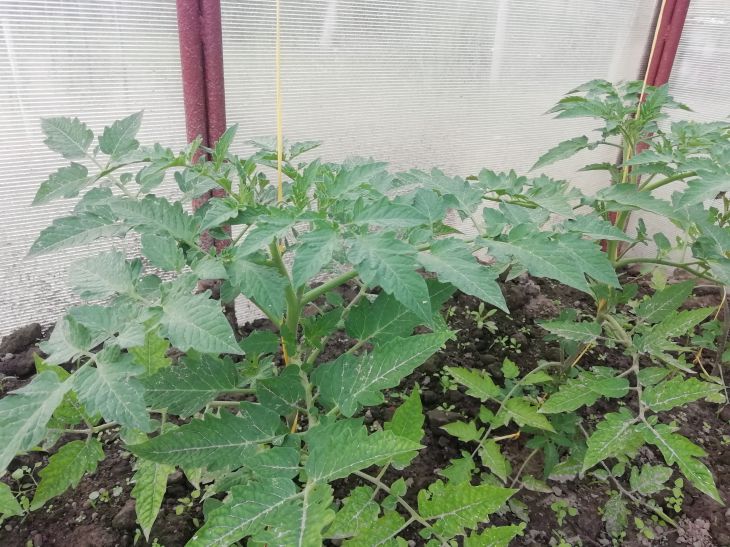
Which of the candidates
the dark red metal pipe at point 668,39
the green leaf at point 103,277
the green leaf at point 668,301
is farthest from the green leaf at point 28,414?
the dark red metal pipe at point 668,39

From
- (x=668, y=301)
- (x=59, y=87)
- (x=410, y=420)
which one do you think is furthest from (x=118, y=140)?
(x=668, y=301)

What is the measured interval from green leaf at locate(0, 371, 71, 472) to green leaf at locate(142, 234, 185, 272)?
8.0 inches

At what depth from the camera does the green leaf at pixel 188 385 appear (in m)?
0.87

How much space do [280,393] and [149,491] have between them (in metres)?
0.28

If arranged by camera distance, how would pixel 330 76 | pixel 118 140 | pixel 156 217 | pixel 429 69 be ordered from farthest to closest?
pixel 429 69 → pixel 330 76 → pixel 118 140 → pixel 156 217

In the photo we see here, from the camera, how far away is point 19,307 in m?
1.53

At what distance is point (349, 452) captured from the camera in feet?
2.25

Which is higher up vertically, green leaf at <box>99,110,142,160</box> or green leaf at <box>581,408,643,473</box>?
green leaf at <box>99,110,142,160</box>

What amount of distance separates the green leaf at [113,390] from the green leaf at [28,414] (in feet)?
0.10

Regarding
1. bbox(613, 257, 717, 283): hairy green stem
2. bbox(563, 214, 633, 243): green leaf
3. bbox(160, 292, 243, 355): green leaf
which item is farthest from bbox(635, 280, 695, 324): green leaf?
bbox(160, 292, 243, 355): green leaf

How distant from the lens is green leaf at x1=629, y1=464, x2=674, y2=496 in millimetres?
1223

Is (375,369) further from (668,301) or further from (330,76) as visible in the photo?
(330,76)

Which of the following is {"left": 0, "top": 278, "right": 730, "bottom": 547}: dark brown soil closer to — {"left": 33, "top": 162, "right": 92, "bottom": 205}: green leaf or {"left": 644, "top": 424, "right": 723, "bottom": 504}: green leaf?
{"left": 644, "top": 424, "right": 723, "bottom": 504}: green leaf

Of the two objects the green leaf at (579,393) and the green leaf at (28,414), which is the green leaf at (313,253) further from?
the green leaf at (579,393)
